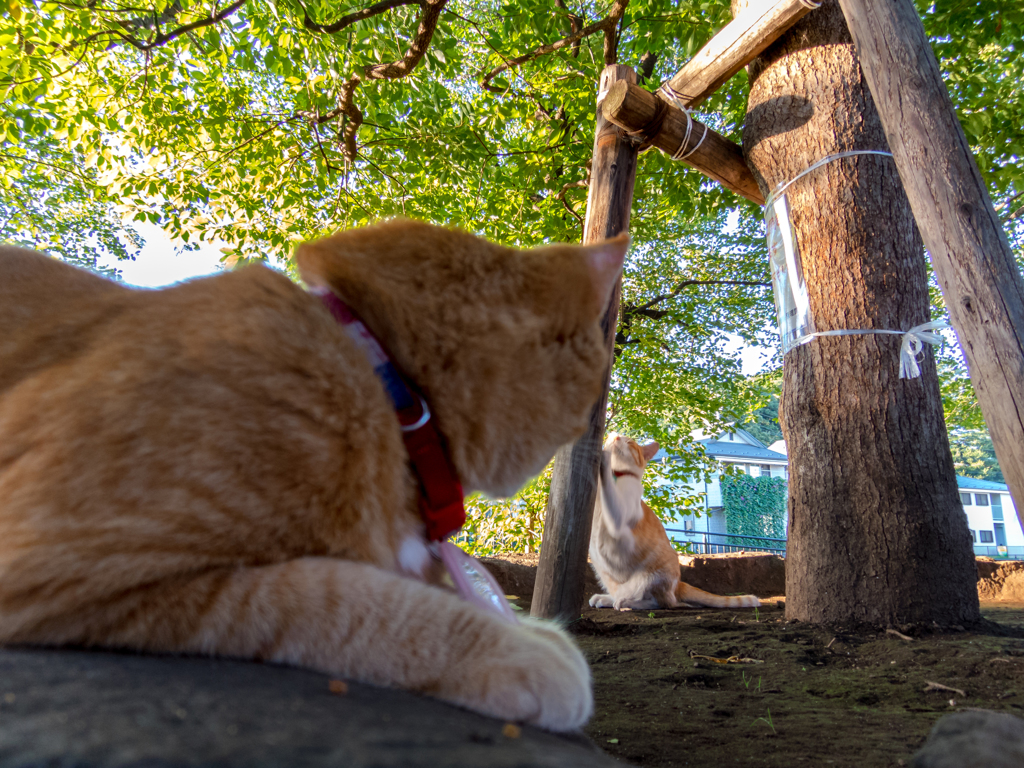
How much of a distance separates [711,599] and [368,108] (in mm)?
5251

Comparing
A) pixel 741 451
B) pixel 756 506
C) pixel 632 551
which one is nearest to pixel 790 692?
pixel 632 551

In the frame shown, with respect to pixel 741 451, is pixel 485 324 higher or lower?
lower

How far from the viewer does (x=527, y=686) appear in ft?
3.01

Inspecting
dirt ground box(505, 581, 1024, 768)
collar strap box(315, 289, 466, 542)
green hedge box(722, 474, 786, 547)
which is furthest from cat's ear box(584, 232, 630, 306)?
green hedge box(722, 474, 786, 547)

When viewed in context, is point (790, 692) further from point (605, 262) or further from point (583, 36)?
point (583, 36)

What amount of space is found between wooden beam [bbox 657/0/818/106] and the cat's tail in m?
3.59

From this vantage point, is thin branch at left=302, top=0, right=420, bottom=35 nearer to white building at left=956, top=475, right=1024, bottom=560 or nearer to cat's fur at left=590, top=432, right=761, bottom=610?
cat's fur at left=590, top=432, right=761, bottom=610

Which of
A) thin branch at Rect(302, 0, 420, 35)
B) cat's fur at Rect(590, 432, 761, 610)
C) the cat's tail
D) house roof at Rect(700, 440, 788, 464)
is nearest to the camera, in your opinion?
thin branch at Rect(302, 0, 420, 35)

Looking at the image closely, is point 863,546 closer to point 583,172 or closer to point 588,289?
point 588,289

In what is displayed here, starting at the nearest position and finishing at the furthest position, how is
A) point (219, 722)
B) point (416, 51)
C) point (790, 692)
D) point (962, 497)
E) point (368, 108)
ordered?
point (219, 722) < point (790, 692) < point (416, 51) < point (368, 108) < point (962, 497)

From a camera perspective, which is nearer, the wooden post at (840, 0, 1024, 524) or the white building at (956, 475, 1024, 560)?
the wooden post at (840, 0, 1024, 524)

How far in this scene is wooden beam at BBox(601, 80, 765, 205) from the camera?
3217 mm

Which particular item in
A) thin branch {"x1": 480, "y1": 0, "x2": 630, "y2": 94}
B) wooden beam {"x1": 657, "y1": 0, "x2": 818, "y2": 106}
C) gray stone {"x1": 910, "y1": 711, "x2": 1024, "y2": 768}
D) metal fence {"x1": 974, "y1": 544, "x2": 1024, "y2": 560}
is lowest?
gray stone {"x1": 910, "y1": 711, "x2": 1024, "y2": 768}

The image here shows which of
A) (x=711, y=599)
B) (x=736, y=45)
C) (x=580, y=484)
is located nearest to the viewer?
(x=580, y=484)
